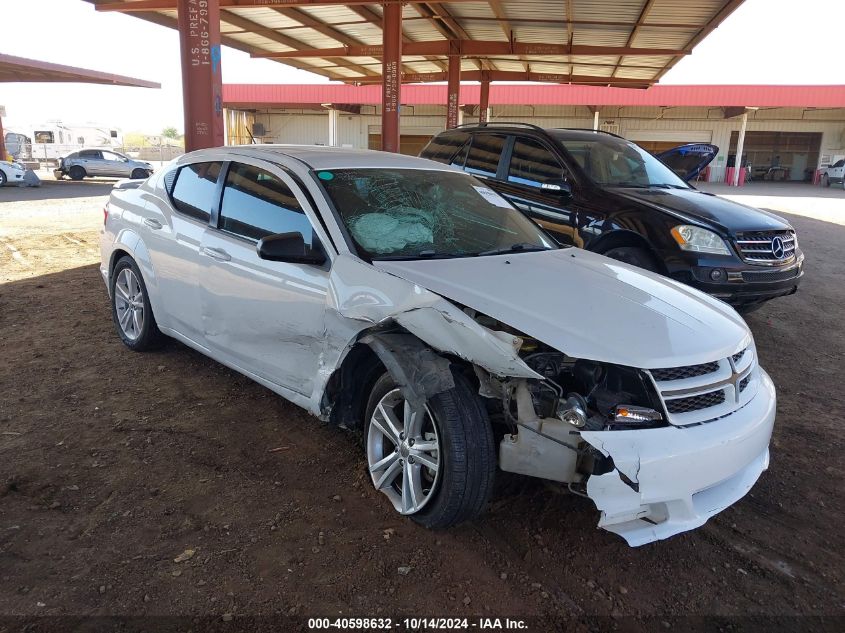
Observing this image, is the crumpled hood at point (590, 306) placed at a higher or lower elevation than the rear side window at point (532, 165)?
lower

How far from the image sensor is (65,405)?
407 centimetres

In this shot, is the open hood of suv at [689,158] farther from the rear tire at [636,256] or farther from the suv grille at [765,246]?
the rear tire at [636,256]

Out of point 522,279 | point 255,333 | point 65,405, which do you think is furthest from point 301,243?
point 65,405

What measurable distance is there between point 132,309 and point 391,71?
885 cm

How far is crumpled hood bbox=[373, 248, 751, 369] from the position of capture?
2.54m

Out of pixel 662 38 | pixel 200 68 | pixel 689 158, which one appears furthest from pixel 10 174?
pixel 689 158

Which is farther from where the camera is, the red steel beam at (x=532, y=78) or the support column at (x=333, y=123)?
the support column at (x=333, y=123)

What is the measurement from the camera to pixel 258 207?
3.75 m

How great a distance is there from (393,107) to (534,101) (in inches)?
929

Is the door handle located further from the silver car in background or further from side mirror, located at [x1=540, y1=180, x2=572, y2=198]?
the silver car in background

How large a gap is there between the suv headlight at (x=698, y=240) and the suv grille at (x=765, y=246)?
170 millimetres

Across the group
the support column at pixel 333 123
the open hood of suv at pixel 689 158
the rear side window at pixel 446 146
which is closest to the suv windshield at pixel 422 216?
the rear side window at pixel 446 146

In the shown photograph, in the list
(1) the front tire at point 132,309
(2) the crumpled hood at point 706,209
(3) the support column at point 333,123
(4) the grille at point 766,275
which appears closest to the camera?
(1) the front tire at point 132,309

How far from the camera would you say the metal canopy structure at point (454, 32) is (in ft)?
38.2
